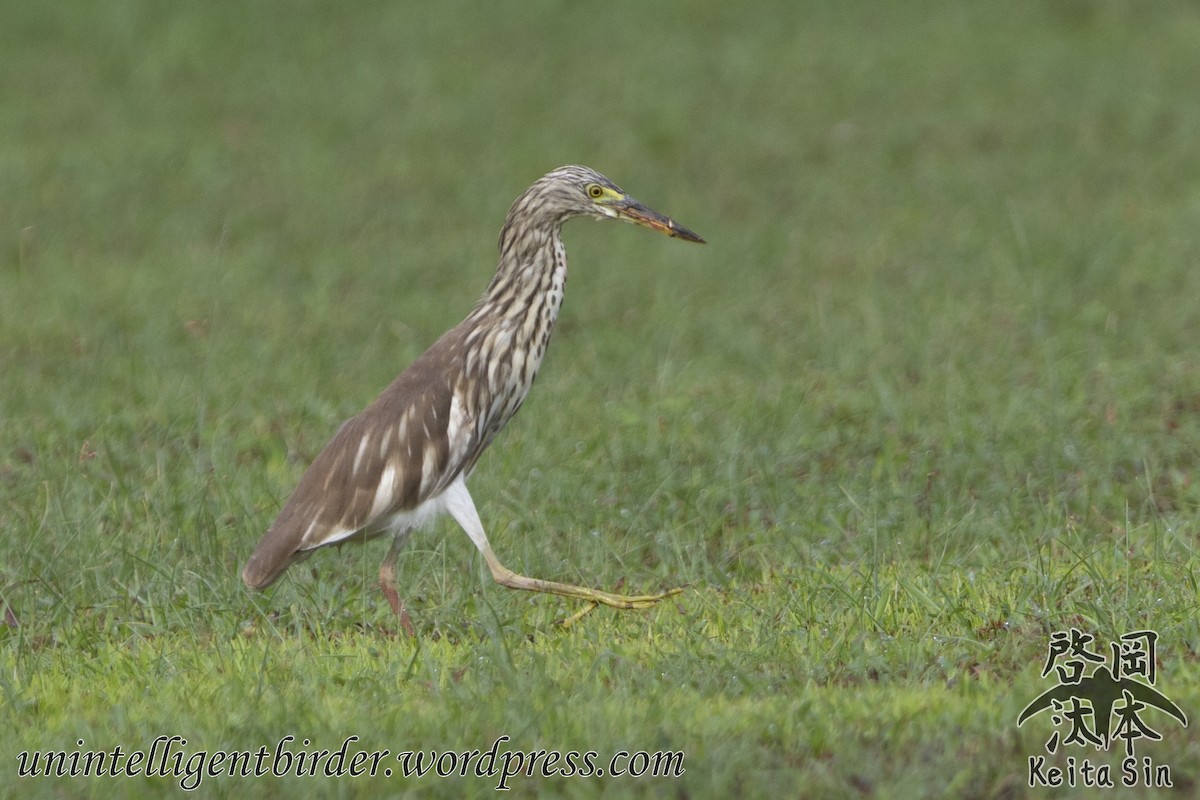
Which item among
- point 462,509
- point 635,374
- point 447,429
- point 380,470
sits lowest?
point 635,374

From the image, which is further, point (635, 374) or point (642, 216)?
point (635, 374)

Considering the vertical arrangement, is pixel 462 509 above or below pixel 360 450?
below

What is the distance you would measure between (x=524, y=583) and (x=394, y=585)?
0.51 meters

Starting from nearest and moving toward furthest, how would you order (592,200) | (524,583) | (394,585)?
(524,583), (394,585), (592,200)

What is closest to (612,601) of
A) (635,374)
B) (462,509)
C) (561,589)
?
(561,589)

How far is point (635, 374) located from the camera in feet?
34.3

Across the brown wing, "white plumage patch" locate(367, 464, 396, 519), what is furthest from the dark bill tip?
"white plumage patch" locate(367, 464, 396, 519)

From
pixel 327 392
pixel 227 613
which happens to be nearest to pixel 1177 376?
pixel 327 392

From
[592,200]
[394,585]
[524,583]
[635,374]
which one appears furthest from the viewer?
[635,374]

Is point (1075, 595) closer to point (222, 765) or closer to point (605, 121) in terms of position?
point (222, 765)

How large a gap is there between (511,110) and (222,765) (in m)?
12.6

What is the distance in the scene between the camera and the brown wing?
654cm

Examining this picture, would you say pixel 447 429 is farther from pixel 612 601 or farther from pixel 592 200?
pixel 592 200

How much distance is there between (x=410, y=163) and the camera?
52.2ft
